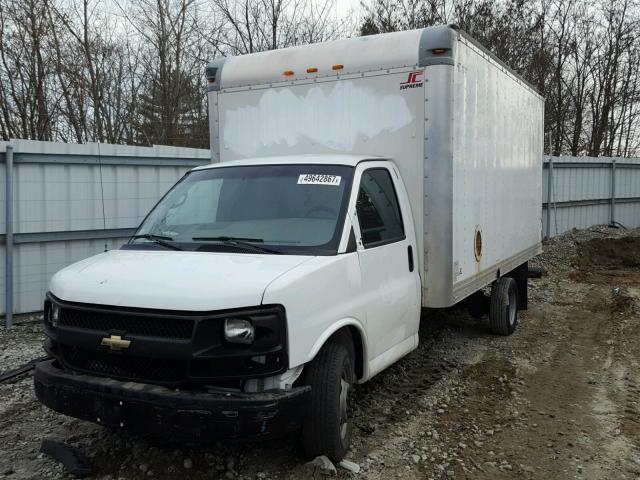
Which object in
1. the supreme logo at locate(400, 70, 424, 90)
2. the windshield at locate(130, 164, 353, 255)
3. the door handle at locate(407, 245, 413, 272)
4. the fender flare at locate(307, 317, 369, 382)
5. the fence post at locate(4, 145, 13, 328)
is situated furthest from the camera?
the fence post at locate(4, 145, 13, 328)

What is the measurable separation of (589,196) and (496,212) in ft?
39.7

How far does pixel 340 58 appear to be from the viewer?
5.38m

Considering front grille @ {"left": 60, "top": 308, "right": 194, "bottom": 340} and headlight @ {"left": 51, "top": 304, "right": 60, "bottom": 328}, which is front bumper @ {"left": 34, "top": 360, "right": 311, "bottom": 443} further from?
headlight @ {"left": 51, "top": 304, "right": 60, "bottom": 328}

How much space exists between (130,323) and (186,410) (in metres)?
0.61

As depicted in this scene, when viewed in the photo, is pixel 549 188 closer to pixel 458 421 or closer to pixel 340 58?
pixel 340 58

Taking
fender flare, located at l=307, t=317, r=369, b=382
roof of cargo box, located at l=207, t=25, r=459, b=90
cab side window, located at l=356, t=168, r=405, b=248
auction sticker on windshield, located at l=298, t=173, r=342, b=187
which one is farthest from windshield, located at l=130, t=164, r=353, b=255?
roof of cargo box, located at l=207, t=25, r=459, b=90

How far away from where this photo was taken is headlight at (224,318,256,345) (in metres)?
3.20

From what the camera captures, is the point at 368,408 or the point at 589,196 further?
the point at 589,196

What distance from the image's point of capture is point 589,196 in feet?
56.5

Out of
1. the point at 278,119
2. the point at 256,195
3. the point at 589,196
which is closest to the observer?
the point at 256,195

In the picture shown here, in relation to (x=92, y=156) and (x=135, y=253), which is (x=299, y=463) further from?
(x=92, y=156)

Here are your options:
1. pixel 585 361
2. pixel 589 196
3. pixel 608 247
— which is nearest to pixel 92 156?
pixel 585 361

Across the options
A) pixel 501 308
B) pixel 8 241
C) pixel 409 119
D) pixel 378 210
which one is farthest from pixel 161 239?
pixel 501 308

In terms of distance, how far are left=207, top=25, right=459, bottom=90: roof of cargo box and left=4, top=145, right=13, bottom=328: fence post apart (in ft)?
9.15
